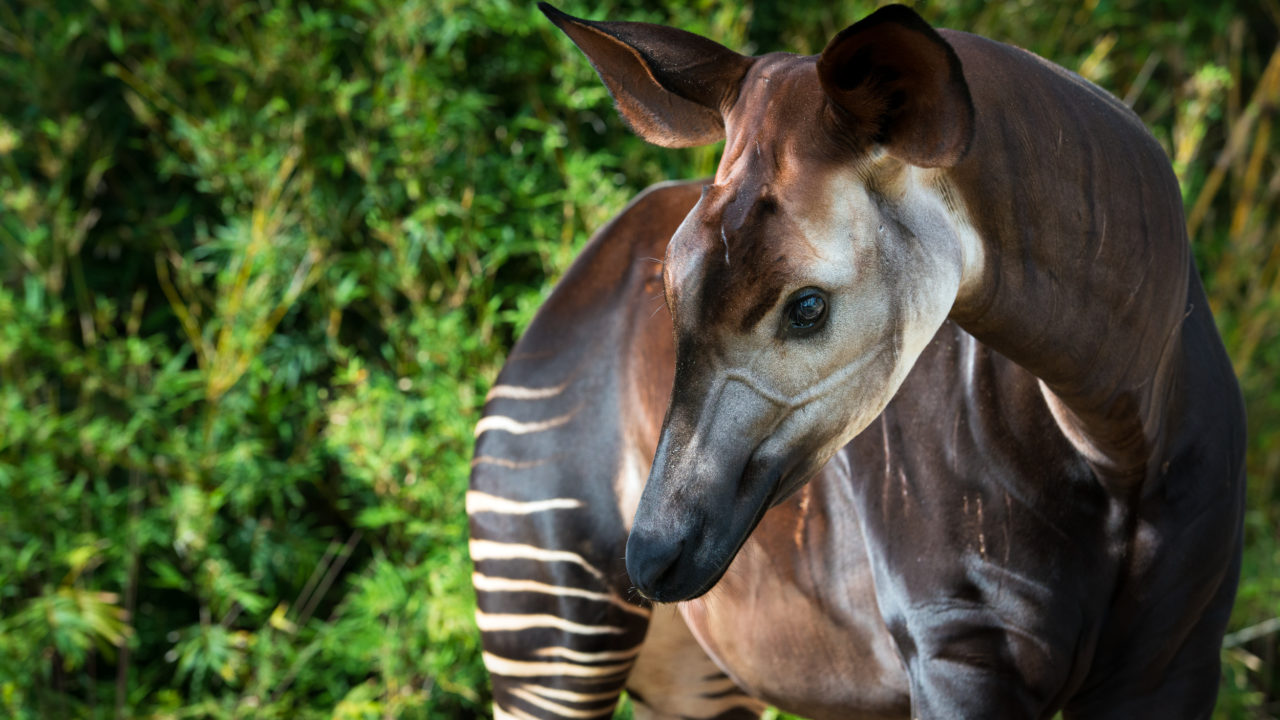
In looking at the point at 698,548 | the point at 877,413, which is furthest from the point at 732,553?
the point at 877,413

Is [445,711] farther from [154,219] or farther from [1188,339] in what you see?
[1188,339]

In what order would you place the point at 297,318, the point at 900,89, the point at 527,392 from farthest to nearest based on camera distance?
1. the point at 297,318
2. the point at 527,392
3. the point at 900,89

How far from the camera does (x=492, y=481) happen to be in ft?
6.34

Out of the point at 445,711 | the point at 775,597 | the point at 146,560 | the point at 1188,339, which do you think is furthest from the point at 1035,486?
the point at 146,560

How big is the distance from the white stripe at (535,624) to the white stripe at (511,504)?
0.17 metres

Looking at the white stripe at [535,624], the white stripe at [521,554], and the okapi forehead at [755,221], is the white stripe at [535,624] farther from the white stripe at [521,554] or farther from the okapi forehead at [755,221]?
the okapi forehead at [755,221]

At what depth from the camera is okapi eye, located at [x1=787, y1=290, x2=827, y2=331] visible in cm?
101

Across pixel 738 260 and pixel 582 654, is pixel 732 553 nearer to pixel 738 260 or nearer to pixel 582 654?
pixel 738 260

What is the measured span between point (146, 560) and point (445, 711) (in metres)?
0.94

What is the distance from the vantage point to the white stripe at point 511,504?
1.84 m

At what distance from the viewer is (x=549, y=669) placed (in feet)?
6.26

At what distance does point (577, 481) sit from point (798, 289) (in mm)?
890

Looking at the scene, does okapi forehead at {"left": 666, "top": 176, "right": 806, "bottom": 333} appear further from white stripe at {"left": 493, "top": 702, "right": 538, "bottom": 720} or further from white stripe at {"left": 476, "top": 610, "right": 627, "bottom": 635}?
white stripe at {"left": 493, "top": 702, "right": 538, "bottom": 720}

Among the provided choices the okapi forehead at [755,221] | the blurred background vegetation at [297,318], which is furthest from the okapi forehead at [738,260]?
the blurred background vegetation at [297,318]
